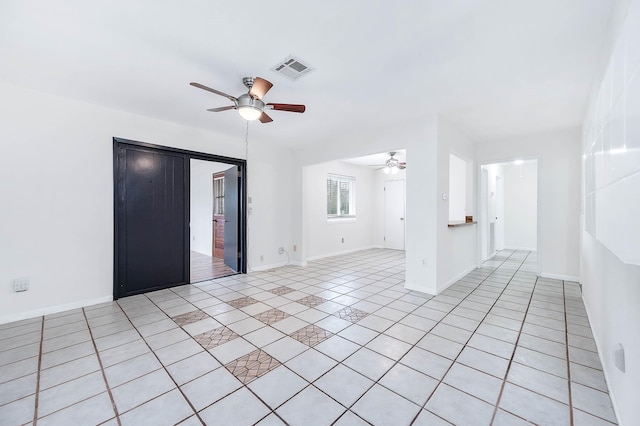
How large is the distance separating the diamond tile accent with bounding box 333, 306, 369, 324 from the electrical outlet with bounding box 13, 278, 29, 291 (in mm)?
3390

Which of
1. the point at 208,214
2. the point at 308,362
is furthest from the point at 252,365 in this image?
the point at 208,214

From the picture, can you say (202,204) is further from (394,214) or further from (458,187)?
(458,187)

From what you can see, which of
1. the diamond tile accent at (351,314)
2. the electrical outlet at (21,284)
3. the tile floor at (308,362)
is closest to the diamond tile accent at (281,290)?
the tile floor at (308,362)

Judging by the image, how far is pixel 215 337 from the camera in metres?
2.39

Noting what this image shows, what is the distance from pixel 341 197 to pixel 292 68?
198 inches

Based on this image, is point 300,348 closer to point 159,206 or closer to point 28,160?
point 159,206

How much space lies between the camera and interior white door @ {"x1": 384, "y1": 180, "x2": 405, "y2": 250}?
7574 mm

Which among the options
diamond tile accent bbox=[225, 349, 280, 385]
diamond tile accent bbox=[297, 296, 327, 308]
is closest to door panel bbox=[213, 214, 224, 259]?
diamond tile accent bbox=[297, 296, 327, 308]

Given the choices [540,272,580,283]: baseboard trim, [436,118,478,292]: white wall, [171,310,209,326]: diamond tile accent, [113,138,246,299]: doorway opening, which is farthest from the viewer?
[540,272,580,283]: baseboard trim

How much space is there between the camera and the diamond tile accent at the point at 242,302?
3.20 m

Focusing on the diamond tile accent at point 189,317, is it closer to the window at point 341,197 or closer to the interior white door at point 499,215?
the window at point 341,197

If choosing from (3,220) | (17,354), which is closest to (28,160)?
(3,220)

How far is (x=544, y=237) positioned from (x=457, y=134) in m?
2.35

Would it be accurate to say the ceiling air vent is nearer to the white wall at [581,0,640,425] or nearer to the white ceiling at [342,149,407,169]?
the white wall at [581,0,640,425]
